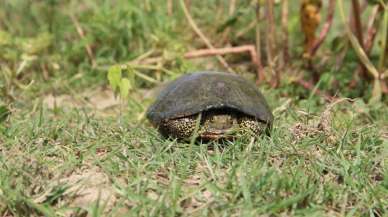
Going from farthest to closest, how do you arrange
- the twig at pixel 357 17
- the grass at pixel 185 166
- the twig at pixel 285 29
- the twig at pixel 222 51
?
the twig at pixel 222 51
the twig at pixel 285 29
the twig at pixel 357 17
the grass at pixel 185 166

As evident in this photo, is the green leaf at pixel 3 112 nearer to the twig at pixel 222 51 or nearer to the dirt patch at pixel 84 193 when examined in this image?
the dirt patch at pixel 84 193

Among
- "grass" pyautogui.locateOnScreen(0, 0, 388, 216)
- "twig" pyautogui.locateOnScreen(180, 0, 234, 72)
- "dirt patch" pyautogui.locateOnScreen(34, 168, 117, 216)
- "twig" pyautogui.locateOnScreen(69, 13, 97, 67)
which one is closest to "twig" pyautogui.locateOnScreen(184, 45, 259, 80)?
"twig" pyautogui.locateOnScreen(180, 0, 234, 72)

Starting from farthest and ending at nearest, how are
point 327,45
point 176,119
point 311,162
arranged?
point 327,45 < point 176,119 < point 311,162

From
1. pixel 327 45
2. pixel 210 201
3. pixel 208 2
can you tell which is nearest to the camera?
pixel 210 201

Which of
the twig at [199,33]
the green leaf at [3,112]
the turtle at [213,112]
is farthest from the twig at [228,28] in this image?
the green leaf at [3,112]

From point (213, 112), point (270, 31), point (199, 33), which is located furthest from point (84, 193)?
point (199, 33)

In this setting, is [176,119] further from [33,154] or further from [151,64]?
[151,64]

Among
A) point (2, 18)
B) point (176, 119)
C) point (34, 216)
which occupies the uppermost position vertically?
point (2, 18)

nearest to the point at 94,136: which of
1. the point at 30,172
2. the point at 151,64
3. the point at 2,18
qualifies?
the point at 30,172
